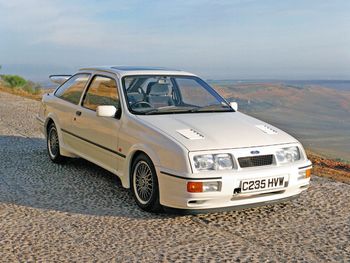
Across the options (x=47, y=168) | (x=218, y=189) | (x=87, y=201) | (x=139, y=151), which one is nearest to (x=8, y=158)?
(x=47, y=168)

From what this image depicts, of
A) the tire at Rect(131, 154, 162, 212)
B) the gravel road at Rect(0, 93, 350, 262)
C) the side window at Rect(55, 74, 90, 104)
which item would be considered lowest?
the gravel road at Rect(0, 93, 350, 262)

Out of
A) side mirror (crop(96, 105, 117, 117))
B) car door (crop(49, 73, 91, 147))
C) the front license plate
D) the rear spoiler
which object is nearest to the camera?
the front license plate

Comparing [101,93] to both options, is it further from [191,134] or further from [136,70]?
[191,134]

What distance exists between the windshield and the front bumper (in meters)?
1.13

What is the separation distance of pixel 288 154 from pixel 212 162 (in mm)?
930

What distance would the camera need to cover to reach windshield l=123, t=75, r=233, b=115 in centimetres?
534

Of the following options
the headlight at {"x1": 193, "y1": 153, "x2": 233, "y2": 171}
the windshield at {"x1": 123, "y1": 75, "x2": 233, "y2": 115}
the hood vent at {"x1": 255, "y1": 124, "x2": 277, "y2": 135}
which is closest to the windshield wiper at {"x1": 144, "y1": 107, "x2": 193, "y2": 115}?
the windshield at {"x1": 123, "y1": 75, "x2": 233, "y2": 115}

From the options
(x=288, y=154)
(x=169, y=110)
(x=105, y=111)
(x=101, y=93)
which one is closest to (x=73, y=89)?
(x=101, y=93)

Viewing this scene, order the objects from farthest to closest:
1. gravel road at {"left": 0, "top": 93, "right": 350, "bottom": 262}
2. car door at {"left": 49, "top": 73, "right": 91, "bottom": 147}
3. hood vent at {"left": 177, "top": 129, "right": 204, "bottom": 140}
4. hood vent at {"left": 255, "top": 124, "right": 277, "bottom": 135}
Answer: car door at {"left": 49, "top": 73, "right": 91, "bottom": 147} < hood vent at {"left": 255, "top": 124, "right": 277, "bottom": 135} < hood vent at {"left": 177, "top": 129, "right": 204, "bottom": 140} < gravel road at {"left": 0, "top": 93, "right": 350, "bottom": 262}

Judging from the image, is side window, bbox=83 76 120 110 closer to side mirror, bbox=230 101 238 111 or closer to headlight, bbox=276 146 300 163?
side mirror, bbox=230 101 238 111

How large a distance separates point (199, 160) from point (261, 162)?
0.67 meters

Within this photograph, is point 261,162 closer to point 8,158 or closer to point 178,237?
point 178,237

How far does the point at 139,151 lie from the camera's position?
4.82m

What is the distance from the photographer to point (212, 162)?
4.27 m
